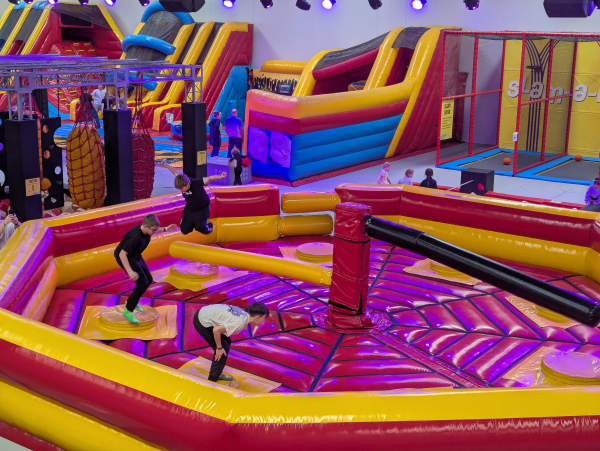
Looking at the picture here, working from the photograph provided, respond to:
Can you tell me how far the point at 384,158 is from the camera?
13.9 m

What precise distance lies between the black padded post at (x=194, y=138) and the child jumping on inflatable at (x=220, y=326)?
6.64 meters

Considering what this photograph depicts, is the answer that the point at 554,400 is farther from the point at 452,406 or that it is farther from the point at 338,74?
the point at 338,74

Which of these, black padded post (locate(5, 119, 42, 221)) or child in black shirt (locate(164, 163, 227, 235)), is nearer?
child in black shirt (locate(164, 163, 227, 235))

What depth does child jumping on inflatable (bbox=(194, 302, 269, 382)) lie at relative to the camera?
4.26 metres

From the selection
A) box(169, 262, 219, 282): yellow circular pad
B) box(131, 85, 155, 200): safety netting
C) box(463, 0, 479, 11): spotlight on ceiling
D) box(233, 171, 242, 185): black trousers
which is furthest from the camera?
box(463, 0, 479, 11): spotlight on ceiling

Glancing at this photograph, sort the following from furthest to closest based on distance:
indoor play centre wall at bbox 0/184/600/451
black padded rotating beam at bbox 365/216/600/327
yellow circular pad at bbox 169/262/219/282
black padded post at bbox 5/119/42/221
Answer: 1. black padded post at bbox 5/119/42/221
2. yellow circular pad at bbox 169/262/219/282
3. black padded rotating beam at bbox 365/216/600/327
4. indoor play centre wall at bbox 0/184/600/451

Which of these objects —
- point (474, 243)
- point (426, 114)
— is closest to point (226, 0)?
point (426, 114)

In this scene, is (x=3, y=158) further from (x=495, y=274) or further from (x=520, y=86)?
(x=520, y=86)

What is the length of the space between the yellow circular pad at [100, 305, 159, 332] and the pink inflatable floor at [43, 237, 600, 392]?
15 cm

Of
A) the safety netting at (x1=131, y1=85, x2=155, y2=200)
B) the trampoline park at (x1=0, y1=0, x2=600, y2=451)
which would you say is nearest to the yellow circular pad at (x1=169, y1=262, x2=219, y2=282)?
the trampoline park at (x1=0, y1=0, x2=600, y2=451)

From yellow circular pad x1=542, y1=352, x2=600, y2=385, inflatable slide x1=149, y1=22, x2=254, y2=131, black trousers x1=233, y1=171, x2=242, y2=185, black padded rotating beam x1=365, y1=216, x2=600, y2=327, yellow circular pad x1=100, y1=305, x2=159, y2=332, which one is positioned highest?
inflatable slide x1=149, y1=22, x2=254, y2=131

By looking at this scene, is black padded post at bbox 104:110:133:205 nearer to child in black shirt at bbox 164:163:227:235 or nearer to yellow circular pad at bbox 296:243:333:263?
child in black shirt at bbox 164:163:227:235

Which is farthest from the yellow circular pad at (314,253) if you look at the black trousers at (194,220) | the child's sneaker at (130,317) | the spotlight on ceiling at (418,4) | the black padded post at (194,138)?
the spotlight on ceiling at (418,4)

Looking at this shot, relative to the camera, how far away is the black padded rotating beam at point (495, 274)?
3941 millimetres
